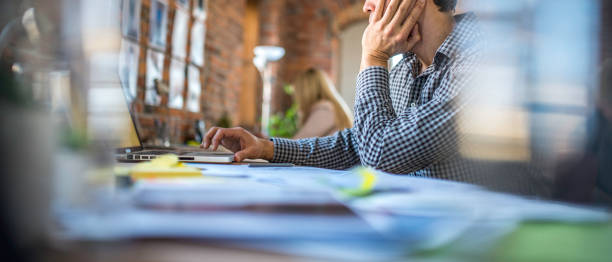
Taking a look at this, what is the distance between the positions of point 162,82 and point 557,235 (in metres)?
2.89

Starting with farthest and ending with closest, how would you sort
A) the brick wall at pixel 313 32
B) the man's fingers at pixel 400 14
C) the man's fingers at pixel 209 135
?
the brick wall at pixel 313 32, the man's fingers at pixel 209 135, the man's fingers at pixel 400 14

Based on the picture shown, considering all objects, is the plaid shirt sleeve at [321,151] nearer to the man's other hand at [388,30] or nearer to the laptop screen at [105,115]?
the man's other hand at [388,30]

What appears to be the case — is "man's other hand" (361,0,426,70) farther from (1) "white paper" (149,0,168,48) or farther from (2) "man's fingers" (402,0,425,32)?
(1) "white paper" (149,0,168,48)

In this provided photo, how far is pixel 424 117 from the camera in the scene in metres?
0.92

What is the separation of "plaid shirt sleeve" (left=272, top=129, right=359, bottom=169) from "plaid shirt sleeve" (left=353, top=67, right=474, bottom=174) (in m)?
0.27

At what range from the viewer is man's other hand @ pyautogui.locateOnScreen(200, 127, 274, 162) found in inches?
45.1

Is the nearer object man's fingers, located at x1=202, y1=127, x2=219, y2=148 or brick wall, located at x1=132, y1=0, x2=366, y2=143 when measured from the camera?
man's fingers, located at x1=202, y1=127, x2=219, y2=148

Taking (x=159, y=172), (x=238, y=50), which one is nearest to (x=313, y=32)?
(x=238, y=50)

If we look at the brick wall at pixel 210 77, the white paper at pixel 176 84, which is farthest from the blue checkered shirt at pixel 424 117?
the white paper at pixel 176 84

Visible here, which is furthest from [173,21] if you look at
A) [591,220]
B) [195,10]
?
[591,220]

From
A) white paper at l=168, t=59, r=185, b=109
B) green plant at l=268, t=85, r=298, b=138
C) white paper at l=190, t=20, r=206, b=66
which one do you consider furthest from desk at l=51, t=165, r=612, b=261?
green plant at l=268, t=85, r=298, b=138

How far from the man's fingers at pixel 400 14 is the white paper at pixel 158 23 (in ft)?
6.84

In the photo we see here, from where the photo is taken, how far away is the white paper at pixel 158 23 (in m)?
2.79

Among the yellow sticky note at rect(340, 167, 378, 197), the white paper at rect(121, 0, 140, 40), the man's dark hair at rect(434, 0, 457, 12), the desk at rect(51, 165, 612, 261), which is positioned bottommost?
the desk at rect(51, 165, 612, 261)
